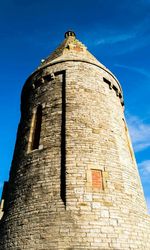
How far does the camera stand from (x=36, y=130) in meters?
10.2

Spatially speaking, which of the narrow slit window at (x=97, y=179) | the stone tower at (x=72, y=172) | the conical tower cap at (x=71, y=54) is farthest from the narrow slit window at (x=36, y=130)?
the narrow slit window at (x=97, y=179)

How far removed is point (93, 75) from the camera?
11.1m

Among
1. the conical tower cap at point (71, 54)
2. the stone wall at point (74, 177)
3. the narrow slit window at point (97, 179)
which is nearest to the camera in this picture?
the stone wall at point (74, 177)

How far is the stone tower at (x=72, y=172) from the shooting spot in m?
7.23

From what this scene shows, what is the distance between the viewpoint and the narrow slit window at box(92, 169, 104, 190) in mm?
7996

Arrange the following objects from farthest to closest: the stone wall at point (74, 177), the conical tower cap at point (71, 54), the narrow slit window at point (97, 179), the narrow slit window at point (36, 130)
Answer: the conical tower cap at point (71, 54) → the narrow slit window at point (36, 130) → the narrow slit window at point (97, 179) → the stone wall at point (74, 177)

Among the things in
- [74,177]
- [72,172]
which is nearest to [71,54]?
[72,172]

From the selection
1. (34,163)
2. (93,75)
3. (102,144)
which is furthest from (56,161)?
(93,75)

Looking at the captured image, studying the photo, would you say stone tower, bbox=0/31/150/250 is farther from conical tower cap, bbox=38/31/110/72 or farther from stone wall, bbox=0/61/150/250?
conical tower cap, bbox=38/31/110/72

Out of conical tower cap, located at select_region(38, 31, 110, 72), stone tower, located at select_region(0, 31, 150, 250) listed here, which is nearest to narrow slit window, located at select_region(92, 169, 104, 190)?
stone tower, located at select_region(0, 31, 150, 250)

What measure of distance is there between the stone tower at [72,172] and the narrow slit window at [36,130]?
4cm

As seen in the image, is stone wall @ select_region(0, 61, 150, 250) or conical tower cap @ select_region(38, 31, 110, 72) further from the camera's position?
conical tower cap @ select_region(38, 31, 110, 72)

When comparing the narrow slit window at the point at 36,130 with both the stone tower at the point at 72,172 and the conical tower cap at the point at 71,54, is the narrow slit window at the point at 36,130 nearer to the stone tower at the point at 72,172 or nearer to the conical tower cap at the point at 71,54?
the stone tower at the point at 72,172

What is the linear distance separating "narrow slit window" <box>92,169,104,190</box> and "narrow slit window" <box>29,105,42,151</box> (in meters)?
2.55
